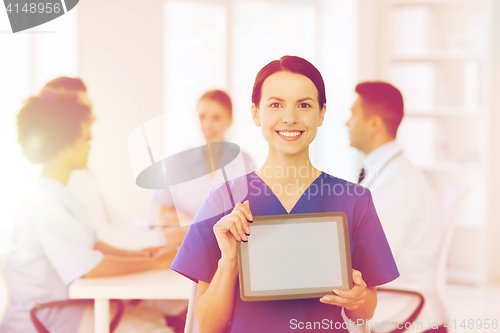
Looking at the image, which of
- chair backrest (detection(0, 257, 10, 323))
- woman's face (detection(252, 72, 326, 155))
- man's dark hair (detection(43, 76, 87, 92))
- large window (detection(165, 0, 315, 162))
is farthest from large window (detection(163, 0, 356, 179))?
chair backrest (detection(0, 257, 10, 323))

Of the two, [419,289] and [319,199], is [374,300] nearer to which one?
Answer: [319,199]

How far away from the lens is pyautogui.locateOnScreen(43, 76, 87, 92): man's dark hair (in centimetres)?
129

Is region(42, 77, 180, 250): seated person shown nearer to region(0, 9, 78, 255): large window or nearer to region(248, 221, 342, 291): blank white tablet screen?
region(0, 9, 78, 255): large window

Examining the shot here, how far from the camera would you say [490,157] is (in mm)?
2686

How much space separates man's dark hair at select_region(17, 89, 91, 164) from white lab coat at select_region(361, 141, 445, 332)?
851 mm

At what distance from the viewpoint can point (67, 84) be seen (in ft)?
4.23

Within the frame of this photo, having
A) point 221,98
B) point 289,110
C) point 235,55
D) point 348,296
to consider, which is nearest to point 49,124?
point 221,98

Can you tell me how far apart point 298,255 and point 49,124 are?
0.80m

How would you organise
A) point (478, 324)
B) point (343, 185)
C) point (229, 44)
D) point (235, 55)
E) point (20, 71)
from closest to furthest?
point (343, 185) → point (20, 71) → point (229, 44) → point (235, 55) → point (478, 324)

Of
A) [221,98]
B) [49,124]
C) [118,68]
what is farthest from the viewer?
[221,98]

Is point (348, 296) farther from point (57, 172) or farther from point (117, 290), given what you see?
point (57, 172)

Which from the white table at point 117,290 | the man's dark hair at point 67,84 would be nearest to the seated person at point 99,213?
the man's dark hair at point 67,84

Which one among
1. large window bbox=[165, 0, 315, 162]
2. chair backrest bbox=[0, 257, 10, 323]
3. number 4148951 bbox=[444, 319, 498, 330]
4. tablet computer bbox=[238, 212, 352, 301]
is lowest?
number 4148951 bbox=[444, 319, 498, 330]

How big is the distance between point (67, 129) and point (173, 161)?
310 millimetres
